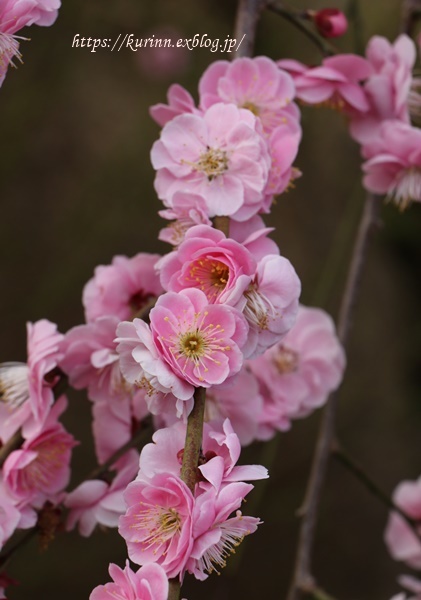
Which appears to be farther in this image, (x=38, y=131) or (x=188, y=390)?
(x=38, y=131)

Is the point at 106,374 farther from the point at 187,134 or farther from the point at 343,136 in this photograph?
the point at 343,136

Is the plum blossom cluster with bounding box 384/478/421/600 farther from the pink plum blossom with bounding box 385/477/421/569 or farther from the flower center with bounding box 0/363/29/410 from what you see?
the flower center with bounding box 0/363/29/410

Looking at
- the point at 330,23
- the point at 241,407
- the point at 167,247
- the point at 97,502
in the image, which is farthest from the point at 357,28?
the point at 167,247

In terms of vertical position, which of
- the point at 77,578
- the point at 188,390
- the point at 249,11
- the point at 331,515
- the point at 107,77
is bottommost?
the point at 77,578

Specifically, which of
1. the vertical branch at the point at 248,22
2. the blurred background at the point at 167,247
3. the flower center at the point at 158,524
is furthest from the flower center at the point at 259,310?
the blurred background at the point at 167,247

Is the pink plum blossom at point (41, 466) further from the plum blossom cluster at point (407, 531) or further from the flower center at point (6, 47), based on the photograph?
the plum blossom cluster at point (407, 531)

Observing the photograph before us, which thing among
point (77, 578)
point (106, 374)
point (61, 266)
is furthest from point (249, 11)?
point (77, 578)
